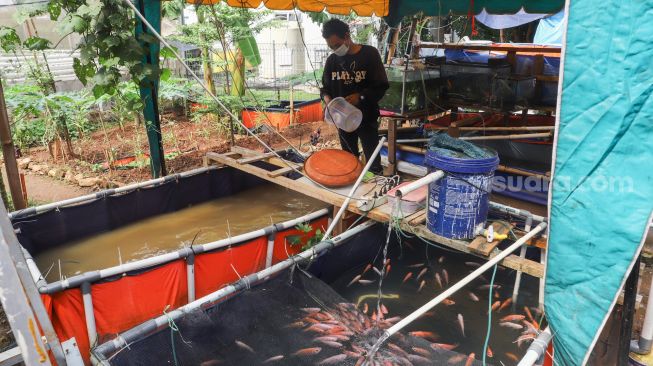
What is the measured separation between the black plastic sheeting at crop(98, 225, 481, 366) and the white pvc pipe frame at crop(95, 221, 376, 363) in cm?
5

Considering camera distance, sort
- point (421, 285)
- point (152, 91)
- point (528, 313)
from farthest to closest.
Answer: point (152, 91) < point (421, 285) < point (528, 313)

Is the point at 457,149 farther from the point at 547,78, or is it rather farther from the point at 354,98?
the point at 547,78

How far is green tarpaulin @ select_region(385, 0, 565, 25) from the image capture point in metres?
7.35

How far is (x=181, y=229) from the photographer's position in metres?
6.36

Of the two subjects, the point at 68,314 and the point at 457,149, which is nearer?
the point at 68,314

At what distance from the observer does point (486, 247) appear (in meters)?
3.79

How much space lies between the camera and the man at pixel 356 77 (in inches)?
231

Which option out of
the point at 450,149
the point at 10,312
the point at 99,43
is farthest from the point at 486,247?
the point at 99,43

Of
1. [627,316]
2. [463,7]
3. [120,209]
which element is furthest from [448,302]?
[463,7]

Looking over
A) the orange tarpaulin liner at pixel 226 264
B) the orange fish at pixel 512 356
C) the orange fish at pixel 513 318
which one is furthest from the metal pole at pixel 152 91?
the orange fish at pixel 512 356

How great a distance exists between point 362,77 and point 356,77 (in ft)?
0.30

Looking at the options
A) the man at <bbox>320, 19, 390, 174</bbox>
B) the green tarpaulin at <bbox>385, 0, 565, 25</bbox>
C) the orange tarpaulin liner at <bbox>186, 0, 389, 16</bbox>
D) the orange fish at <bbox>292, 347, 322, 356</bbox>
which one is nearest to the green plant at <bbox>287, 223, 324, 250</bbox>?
the orange fish at <bbox>292, 347, 322, 356</bbox>

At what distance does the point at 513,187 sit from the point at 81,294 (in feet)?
18.6

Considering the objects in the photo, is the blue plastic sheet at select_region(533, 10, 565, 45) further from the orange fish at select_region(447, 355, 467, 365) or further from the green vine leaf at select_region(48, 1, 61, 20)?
the green vine leaf at select_region(48, 1, 61, 20)
